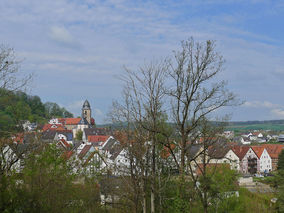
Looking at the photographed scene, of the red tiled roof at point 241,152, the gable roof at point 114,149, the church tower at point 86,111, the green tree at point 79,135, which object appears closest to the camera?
the gable roof at point 114,149

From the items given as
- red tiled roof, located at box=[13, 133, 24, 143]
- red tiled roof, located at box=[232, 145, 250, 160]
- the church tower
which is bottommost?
red tiled roof, located at box=[232, 145, 250, 160]

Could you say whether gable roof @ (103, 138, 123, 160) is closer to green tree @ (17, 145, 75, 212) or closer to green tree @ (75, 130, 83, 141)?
green tree @ (17, 145, 75, 212)

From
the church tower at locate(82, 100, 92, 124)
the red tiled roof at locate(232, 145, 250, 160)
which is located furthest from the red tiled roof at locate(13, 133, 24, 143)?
the church tower at locate(82, 100, 92, 124)

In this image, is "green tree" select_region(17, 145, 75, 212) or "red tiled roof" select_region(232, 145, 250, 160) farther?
"red tiled roof" select_region(232, 145, 250, 160)

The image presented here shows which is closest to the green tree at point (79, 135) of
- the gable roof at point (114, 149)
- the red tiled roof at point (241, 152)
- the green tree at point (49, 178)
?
the red tiled roof at point (241, 152)

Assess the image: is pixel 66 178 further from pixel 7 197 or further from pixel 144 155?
pixel 7 197

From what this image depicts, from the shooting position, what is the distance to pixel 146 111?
980 centimetres

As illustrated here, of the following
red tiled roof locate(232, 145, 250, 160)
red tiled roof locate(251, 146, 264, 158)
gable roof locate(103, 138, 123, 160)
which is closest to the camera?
gable roof locate(103, 138, 123, 160)

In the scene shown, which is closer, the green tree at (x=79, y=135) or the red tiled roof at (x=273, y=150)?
the red tiled roof at (x=273, y=150)

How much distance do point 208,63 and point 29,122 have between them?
5.96 metres

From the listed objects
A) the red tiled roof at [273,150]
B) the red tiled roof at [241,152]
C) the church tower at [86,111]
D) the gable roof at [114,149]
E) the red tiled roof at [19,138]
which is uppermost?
the church tower at [86,111]

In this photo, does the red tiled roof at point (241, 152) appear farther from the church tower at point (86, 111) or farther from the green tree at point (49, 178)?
the church tower at point (86, 111)

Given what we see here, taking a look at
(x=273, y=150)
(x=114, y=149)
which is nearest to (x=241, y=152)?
(x=273, y=150)

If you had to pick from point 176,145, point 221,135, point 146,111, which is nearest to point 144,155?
point 146,111
